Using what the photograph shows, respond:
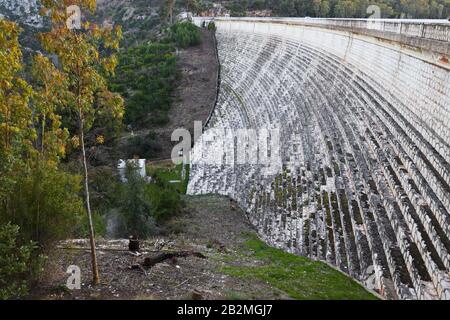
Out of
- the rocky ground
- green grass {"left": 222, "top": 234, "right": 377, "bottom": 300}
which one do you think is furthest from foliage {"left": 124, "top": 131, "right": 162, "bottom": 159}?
green grass {"left": 222, "top": 234, "right": 377, "bottom": 300}

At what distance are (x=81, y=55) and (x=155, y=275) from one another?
384 centimetres

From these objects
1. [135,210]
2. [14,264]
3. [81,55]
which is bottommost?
[135,210]

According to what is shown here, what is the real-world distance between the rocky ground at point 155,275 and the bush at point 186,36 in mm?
35672

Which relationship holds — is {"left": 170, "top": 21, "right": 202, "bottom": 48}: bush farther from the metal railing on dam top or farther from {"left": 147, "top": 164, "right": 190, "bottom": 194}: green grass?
{"left": 147, "top": 164, "right": 190, "bottom": 194}: green grass

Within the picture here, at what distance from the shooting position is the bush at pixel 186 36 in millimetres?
44156

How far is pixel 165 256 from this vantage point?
8469mm

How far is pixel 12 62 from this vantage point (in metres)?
6.20

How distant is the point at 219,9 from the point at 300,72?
41.1 metres

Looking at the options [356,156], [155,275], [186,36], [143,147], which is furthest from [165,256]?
[186,36]

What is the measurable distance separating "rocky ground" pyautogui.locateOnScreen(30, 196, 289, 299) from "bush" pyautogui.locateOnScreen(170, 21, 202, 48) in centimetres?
3567

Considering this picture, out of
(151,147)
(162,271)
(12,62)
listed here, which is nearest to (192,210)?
(162,271)

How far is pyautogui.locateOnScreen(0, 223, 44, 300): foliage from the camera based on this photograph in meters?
5.90

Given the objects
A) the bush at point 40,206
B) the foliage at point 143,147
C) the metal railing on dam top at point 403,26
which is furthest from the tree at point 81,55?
the foliage at point 143,147

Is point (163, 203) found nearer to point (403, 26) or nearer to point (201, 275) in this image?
point (201, 275)
